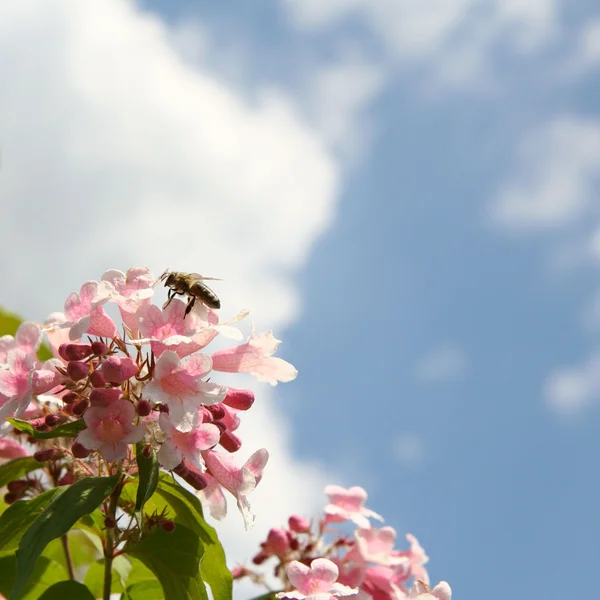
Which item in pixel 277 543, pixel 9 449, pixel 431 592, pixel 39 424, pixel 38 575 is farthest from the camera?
pixel 277 543

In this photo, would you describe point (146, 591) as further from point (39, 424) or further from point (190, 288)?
point (190, 288)

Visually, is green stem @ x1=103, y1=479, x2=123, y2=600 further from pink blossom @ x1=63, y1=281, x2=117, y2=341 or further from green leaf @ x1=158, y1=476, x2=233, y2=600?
pink blossom @ x1=63, y1=281, x2=117, y2=341

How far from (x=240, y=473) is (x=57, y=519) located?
696 millimetres

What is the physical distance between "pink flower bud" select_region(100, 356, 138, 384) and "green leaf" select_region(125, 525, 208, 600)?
563mm

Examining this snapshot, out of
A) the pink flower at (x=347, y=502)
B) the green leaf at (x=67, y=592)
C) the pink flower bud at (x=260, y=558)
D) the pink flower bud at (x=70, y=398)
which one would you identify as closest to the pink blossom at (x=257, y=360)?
the pink flower bud at (x=70, y=398)

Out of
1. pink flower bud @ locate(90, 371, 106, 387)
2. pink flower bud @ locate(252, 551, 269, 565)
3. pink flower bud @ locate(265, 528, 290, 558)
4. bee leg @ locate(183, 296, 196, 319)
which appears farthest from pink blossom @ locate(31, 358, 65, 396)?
pink flower bud @ locate(252, 551, 269, 565)

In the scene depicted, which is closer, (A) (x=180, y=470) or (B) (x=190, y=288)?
(A) (x=180, y=470)

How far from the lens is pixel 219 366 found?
294 cm

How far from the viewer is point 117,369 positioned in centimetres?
257

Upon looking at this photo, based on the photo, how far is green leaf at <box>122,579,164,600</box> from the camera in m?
3.28

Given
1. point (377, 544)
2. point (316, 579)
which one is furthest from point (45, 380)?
point (377, 544)

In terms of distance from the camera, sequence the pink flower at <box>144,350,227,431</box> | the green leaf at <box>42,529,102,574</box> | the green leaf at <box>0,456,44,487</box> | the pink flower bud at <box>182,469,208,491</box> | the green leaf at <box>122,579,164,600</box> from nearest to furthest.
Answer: the pink flower at <box>144,350,227,431</box> → the pink flower bud at <box>182,469,208,491</box> → the green leaf at <box>0,456,44,487</box> → the green leaf at <box>122,579,164,600</box> → the green leaf at <box>42,529,102,574</box>

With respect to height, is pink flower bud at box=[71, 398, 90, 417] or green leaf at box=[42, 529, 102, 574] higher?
green leaf at box=[42, 529, 102, 574]

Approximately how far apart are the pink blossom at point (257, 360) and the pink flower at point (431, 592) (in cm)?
119
